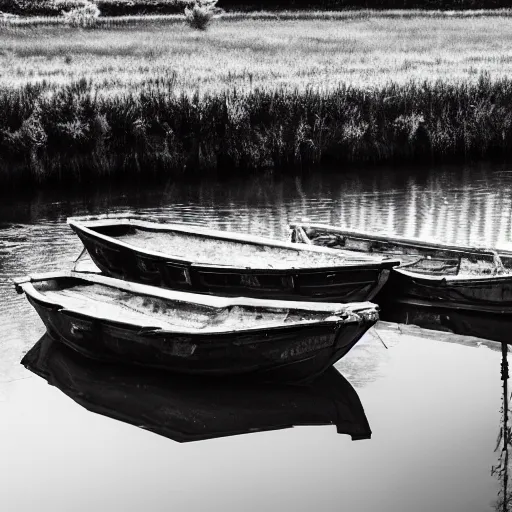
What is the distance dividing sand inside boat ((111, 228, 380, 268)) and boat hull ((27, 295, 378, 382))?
5.60ft

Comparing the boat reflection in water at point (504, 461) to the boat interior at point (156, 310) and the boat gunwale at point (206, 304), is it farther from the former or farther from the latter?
the boat interior at point (156, 310)

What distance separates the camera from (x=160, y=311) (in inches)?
378

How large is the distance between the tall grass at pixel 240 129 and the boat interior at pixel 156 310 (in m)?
8.42

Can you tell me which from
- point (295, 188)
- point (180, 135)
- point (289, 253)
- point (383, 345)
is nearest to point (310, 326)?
point (383, 345)

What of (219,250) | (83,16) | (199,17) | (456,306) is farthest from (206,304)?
(83,16)

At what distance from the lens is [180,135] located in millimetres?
19141

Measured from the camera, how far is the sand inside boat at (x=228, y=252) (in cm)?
1055

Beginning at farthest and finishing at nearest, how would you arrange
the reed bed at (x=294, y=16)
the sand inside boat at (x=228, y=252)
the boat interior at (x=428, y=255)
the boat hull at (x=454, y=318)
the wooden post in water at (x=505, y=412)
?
the reed bed at (x=294, y=16) < the boat interior at (x=428, y=255) < the sand inside boat at (x=228, y=252) < the boat hull at (x=454, y=318) < the wooden post in water at (x=505, y=412)

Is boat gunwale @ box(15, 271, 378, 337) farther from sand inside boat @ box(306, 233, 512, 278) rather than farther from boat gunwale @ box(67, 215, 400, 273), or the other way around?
sand inside boat @ box(306, 233, 512, 278)

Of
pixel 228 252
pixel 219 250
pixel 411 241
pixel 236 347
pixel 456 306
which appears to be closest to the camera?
pixel 236 347

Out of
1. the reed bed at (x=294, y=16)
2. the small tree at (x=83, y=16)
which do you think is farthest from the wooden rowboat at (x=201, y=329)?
the reed bed at (x=294, y=16)

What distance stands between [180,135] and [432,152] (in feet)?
17.1

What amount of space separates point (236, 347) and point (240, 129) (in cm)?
1132

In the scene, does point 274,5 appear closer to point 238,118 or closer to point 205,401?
point 238,118
